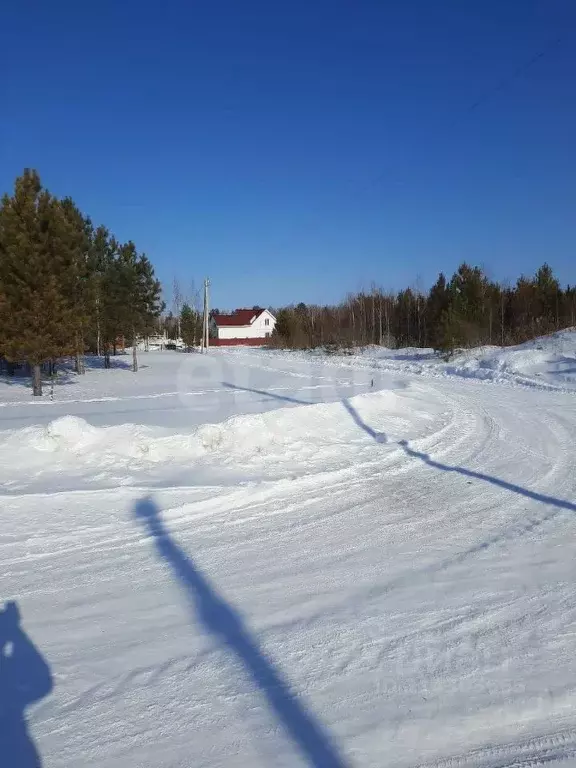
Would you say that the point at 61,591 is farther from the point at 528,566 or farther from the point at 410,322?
the point at 410,322

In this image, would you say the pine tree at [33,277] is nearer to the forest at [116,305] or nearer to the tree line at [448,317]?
the forest at [116,305]

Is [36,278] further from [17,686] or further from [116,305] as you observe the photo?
[17,686]

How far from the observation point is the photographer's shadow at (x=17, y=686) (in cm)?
259

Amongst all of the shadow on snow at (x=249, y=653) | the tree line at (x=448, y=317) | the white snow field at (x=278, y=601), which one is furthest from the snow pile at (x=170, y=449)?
the tree line at (x=448, y=317)

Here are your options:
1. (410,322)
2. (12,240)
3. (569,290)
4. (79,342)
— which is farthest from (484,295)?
(12,240)

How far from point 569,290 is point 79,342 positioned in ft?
116

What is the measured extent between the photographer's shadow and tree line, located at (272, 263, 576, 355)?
30.5m

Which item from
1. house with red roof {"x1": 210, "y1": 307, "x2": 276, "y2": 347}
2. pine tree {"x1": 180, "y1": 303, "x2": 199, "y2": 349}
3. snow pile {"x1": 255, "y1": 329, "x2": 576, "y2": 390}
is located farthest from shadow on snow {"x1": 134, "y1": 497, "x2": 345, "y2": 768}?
house with red roof {"x1": 210, "y1": 307, "x2": 276, "y2": 347}

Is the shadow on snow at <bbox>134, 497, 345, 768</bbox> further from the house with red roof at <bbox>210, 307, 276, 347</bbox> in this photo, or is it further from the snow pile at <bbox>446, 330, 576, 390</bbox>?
the house with red roof at <bbox>210, 307, 276, 347</bbox>

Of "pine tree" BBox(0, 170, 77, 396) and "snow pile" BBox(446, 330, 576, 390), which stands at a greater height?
"pine tree" BBox(0, 170, 77, 396)

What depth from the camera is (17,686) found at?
3.04 m

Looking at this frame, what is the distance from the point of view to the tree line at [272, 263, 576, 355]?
114 ft

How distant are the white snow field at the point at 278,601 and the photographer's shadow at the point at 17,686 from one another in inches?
0.5

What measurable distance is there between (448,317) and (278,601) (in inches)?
1207
